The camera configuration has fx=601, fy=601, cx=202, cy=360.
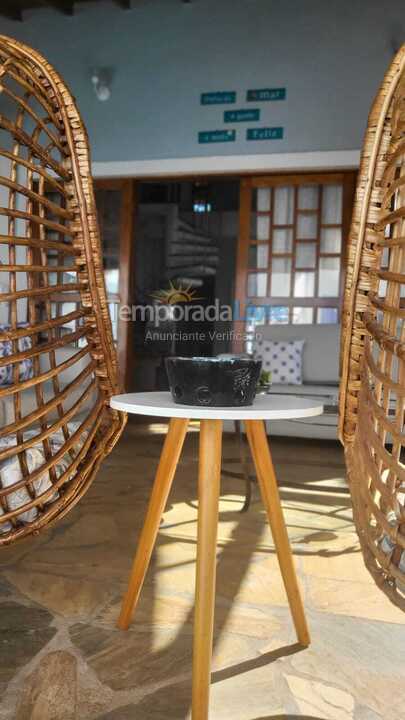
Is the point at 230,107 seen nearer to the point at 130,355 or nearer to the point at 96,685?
the point at 130,355

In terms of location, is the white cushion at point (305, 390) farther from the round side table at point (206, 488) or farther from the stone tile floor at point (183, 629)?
the round side table at point (206, 488)

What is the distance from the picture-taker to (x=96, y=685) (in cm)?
124

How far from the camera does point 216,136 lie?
17.5 feet

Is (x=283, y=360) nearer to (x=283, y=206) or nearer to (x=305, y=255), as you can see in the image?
(x=305, y=255)

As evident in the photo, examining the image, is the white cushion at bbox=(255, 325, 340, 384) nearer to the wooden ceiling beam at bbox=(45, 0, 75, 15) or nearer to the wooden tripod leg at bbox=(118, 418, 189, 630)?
the wooden tripod leg at bbox=(118, 418, 189, 630)

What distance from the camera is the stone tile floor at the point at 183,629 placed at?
1199 mm

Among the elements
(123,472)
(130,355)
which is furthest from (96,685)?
(130,355)

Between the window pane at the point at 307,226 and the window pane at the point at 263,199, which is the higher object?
the window pane at the point at 263,199

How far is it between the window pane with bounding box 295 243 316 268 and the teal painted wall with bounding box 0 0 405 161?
838 mm

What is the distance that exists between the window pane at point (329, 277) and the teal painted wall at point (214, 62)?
0.97m

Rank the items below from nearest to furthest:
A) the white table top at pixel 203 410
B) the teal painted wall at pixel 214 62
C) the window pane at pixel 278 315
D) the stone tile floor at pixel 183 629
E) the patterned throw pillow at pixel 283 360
Answer: the white table top at pixel 203 410, the stone tile floor at pixel 183 629, the patterned throw pillow at pixel 283 360, the teal painted wall at pixel 214 62, the window pane at pixel 278 315

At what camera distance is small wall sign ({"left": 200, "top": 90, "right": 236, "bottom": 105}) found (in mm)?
5273

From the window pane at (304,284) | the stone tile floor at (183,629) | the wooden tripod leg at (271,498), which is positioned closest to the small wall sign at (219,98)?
the window pane at (304,284)

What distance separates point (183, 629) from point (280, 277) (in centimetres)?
431
